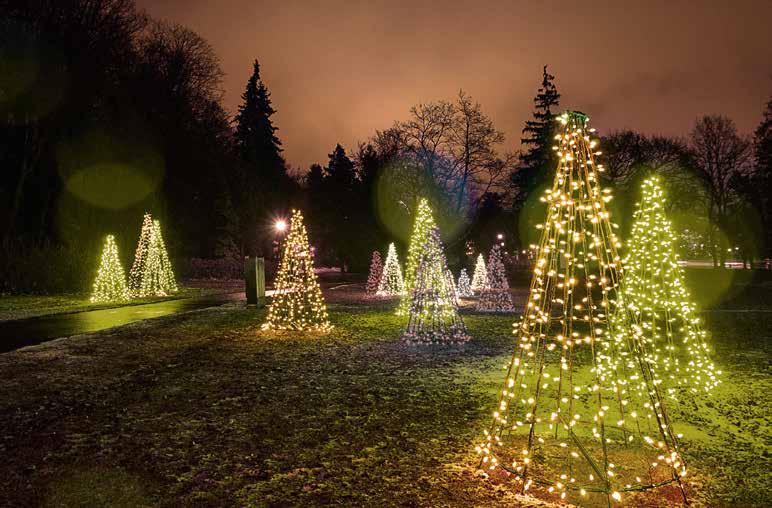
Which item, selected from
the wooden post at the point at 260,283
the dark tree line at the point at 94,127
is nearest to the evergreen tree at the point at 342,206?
the dark tree line at the point at 94,127

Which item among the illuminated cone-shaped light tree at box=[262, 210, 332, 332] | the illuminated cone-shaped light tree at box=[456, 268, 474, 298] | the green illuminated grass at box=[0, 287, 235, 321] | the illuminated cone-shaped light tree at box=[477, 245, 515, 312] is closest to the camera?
the illuminated cone-shaped light tree at box=[262, 210, 332, 332]

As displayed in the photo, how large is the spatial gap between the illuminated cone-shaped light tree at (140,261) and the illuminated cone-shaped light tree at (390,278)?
10.5 metres

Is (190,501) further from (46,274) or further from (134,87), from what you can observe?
(134,87)

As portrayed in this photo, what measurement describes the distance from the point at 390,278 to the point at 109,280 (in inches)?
467

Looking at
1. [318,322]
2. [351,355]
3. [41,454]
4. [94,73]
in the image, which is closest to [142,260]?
[94,73]

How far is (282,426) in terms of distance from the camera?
206 inches

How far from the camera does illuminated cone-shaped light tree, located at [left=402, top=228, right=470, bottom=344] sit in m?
10.3

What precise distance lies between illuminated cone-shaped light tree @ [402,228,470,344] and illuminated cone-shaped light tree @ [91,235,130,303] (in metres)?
14.4

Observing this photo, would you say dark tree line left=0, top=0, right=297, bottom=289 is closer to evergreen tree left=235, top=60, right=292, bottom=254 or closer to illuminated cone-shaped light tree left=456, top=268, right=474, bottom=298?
evergreen tree left=235, top=60, right=292, bottom=254

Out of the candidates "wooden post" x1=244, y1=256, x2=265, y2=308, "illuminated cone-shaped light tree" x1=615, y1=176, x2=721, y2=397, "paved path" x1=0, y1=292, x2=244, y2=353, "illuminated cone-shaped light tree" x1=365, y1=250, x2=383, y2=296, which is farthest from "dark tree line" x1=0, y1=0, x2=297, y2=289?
"illuminated cone-shaped light tree" x1=615, y1=176, x2=721, y2=397

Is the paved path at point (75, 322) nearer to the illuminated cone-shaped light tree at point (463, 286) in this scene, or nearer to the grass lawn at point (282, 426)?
the grass lawn at point (282, 426)

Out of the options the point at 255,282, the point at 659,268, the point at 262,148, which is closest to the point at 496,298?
the point at 255,282

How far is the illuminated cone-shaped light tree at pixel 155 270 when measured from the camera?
21984mm

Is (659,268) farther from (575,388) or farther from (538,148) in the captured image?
(538,148)
